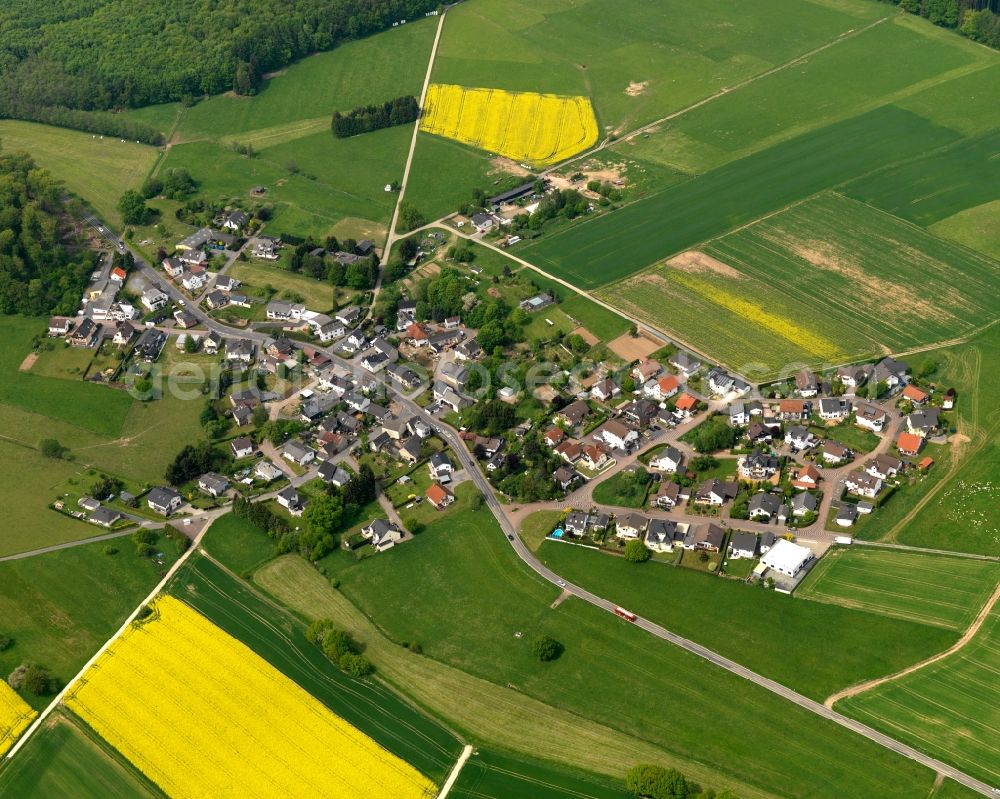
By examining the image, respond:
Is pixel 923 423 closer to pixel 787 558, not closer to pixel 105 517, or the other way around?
pixel 787 558

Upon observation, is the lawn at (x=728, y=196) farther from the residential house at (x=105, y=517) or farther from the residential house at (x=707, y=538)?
the residential house at (x=105, y=517)

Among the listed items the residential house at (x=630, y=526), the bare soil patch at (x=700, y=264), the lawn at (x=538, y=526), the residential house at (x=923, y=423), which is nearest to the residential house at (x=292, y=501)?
the lawn at (x=538, y=526)

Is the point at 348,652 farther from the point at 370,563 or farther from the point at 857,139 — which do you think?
the point at 857,139

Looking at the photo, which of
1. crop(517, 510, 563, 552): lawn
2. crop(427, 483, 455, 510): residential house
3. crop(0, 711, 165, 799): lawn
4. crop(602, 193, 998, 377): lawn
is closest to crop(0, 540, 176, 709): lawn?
crop(0, 711, 165, 799): lawn

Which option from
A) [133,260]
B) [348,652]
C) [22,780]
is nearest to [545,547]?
[348,652]

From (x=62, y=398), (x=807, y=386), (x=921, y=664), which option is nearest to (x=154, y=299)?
(x=62, y=398)
